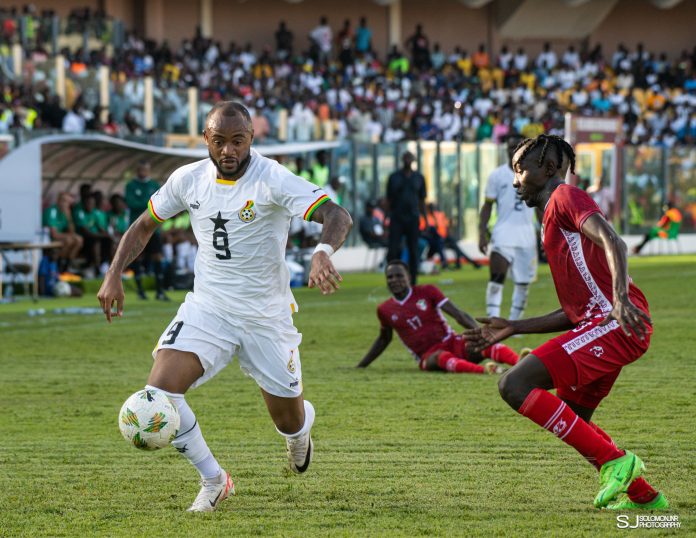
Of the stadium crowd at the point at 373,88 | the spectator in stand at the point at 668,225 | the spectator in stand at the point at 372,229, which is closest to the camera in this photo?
the stadium crowd at the point at 373,88

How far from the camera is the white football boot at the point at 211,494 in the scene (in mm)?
6453

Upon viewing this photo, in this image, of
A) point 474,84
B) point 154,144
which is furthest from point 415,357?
point 474,84

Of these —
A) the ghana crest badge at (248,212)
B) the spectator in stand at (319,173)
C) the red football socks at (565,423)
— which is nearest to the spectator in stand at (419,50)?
the spectator in stand at (319,173)

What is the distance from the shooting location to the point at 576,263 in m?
6.18

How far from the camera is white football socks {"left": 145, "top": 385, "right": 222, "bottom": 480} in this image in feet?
20.7

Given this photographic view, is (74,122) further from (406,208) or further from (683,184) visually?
(683,184)

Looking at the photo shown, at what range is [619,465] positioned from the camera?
6.01 meters

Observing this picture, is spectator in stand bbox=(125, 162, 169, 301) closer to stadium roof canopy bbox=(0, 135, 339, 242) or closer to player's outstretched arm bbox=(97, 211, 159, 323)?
stadium roof canopy bbox=(0, 135, 339, 242)

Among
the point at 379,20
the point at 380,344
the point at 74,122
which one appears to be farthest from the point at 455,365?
the point at 379,20

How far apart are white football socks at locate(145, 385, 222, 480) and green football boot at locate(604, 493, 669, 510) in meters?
1.90

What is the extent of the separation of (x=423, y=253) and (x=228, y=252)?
71.6 ft

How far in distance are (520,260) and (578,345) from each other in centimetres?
836

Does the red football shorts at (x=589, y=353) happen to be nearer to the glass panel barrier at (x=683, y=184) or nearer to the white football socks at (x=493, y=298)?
the white football socks at (x=493, y=298)

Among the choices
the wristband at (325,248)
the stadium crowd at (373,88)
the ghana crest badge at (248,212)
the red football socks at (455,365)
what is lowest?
the red football socks at (455,365)
